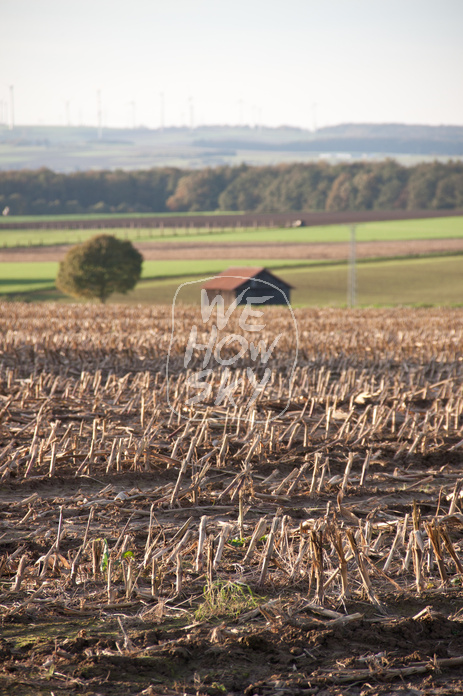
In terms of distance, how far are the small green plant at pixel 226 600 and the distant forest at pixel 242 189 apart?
123m

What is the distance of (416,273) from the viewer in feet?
234

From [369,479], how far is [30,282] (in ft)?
219

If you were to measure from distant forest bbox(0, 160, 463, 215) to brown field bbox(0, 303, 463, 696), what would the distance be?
388 ft

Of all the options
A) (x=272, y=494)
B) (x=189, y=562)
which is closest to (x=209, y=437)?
(x=272, y=494)

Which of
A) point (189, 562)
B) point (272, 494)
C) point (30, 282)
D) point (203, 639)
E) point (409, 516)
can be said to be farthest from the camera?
point (30, 282)

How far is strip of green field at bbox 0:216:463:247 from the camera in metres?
98.1

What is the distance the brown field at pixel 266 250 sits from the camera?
84.4 metres

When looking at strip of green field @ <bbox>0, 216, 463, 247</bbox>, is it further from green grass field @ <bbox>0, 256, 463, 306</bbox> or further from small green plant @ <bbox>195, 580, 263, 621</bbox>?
small green plant @ <bbox>195, 580, 263, 621</bbox>

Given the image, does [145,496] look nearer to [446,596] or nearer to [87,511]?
[87,511]

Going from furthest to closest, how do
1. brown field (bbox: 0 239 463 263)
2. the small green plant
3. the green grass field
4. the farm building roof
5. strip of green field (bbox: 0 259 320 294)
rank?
1. brown field (bbox: 0 239 463 263)
2. strip of green field (bbox: 0 259 320 294)
3. the green grass field
4. the farm building roof
5. the small green plant

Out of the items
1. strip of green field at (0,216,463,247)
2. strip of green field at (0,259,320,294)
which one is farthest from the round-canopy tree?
strip of green field at (0,216,463,247)

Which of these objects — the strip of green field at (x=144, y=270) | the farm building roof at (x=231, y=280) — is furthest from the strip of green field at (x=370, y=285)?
the farm building roof at (x=231, y=280)

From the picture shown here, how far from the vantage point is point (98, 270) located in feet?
198

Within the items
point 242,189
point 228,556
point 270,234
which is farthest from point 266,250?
point 228,556
